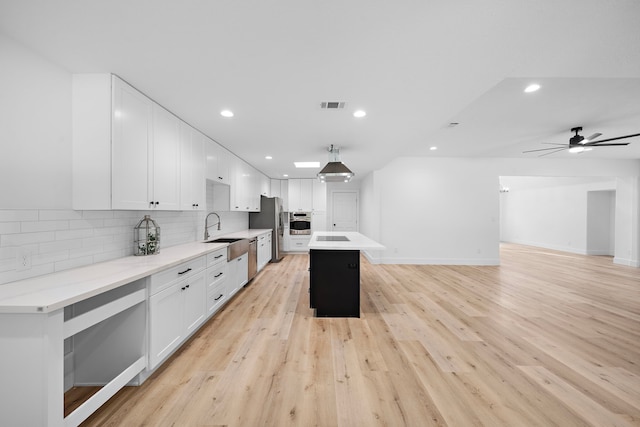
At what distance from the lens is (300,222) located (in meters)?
7.88

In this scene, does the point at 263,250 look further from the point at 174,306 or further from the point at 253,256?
the point at 174,306

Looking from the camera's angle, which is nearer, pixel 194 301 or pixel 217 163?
pixel 194 301

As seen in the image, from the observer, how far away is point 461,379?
204 cm

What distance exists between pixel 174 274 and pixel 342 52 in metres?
2.28

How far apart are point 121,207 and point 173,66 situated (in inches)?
47.7

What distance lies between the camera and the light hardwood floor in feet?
5.54

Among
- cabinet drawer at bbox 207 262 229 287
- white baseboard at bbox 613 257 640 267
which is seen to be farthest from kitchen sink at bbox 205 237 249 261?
white baseboard at bbox 613 257 640 267

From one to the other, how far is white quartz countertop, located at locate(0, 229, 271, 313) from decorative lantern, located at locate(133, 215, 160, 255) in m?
0.25

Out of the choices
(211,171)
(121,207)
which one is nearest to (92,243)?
(121,207)

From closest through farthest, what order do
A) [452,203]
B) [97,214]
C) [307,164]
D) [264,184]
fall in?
[97,214] → [307,164] → [452,203] → [264,184]

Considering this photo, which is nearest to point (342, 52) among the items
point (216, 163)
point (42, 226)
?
point (42, 226)

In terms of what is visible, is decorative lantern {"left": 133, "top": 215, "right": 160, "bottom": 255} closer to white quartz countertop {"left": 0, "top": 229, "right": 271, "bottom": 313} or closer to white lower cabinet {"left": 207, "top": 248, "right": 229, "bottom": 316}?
white quartz countertop {"left": 0, "top": 229, "right": 271, "bottom": 313}

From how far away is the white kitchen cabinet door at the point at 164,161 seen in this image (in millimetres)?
2510

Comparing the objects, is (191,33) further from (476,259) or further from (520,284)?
(476,259)
